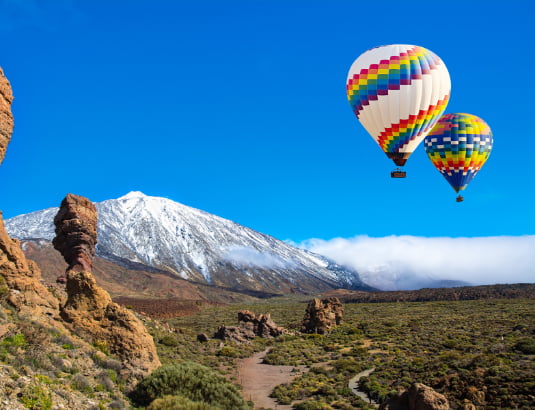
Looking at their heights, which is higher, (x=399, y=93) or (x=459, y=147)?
(x=399, y=93)

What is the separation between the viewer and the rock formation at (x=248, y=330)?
172ft

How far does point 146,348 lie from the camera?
75.2ft

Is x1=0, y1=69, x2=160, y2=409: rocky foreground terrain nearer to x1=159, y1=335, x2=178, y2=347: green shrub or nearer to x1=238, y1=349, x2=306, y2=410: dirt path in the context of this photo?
x1=238, y1=349, x2=306, y2=410: dirt path

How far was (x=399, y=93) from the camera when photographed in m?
38.6

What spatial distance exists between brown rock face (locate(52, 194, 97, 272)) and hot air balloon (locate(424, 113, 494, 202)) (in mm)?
32337

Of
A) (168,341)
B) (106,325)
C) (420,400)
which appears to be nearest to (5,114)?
(106,325)

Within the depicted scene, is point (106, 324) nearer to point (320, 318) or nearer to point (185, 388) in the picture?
point (185, 388)

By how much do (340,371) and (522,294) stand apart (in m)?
82.3

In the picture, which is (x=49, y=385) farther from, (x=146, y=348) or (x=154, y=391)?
(x=146, y=348)

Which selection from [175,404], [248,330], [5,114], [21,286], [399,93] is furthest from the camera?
[248,330]

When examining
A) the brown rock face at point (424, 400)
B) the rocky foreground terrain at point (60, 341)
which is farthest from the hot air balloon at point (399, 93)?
the rocky foreground terrain at point (60, 341)

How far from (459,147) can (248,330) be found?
95.0 ft

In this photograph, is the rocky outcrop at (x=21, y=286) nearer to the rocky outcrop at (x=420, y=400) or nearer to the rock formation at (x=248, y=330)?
the rocky outcrop at (x=420, y=400)

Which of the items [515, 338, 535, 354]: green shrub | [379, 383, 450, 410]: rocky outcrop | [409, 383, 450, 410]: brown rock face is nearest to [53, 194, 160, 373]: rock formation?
[379, 383, 450, 410]: rocky outcrop
